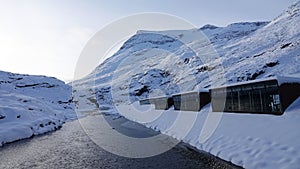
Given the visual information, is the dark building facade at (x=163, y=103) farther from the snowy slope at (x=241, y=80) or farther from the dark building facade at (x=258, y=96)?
the dark building facade at (x=258, y=96)

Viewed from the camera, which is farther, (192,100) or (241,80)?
(241,80)

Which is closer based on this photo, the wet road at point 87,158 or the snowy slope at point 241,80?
the snowy slope at point 241,80

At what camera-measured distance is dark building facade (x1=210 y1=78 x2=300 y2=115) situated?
1055 inches

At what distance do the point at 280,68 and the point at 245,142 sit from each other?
72.0 metres

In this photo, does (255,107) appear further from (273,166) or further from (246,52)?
(246,52)

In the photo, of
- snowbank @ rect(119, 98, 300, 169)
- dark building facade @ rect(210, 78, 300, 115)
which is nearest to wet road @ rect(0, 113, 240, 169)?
snowbank @ rect(119, 98, 300, 169)

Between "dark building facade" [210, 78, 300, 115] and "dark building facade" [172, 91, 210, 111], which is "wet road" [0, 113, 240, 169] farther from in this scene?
"dark building facade" [172, 91, 210, 111]

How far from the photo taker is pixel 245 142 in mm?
20984

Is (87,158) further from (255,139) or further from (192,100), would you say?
(192,100)

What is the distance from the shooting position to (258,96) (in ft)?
98.7

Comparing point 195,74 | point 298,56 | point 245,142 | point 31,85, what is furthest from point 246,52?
point 245,142

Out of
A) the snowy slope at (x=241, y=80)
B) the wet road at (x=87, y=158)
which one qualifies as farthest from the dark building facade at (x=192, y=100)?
the wet road at (x=87, y=158)

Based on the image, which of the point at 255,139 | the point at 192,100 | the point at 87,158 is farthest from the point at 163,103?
the point at 255,139

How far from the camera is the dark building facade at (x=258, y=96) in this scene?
87.9 feet
